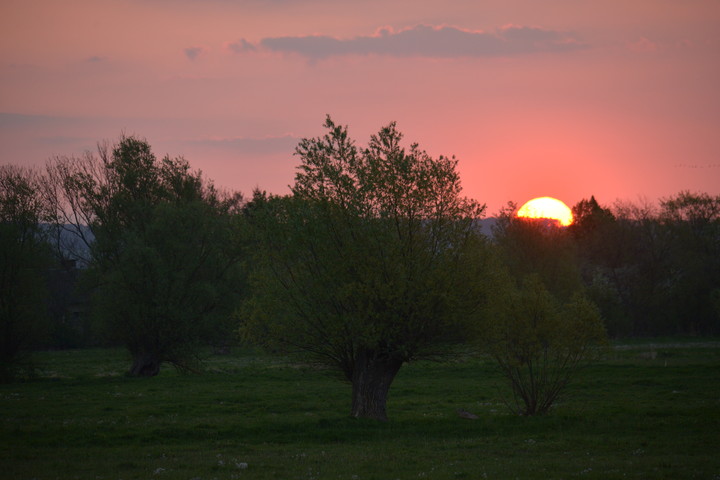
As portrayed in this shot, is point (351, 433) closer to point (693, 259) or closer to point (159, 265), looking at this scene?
point (159, 265)

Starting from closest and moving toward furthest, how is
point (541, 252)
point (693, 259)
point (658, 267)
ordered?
1. point (541, 252)
2. point (693, 259)
3. point (658, 267)

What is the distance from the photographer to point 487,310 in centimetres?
2652

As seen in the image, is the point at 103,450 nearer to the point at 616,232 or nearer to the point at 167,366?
the point at 167,366

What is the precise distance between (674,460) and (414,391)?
23.9 m

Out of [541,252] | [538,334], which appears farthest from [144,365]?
[541,252]

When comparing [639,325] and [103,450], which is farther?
[639,325]

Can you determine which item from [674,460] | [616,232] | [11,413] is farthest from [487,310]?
[616,232]

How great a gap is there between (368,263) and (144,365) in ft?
112

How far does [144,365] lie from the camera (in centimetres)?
5434

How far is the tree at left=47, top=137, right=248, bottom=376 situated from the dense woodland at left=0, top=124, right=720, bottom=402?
128 millimetres

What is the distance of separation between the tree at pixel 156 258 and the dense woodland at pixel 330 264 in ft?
0.42

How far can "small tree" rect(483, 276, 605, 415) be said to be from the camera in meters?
27.2

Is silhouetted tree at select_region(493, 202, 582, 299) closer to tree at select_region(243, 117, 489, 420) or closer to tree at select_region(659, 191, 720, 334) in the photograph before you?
tree at select_region(659, 191, 720, 334)

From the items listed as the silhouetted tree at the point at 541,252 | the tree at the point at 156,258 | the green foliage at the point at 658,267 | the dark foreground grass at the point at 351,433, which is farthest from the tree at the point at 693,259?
the tree at the point at 156,258
